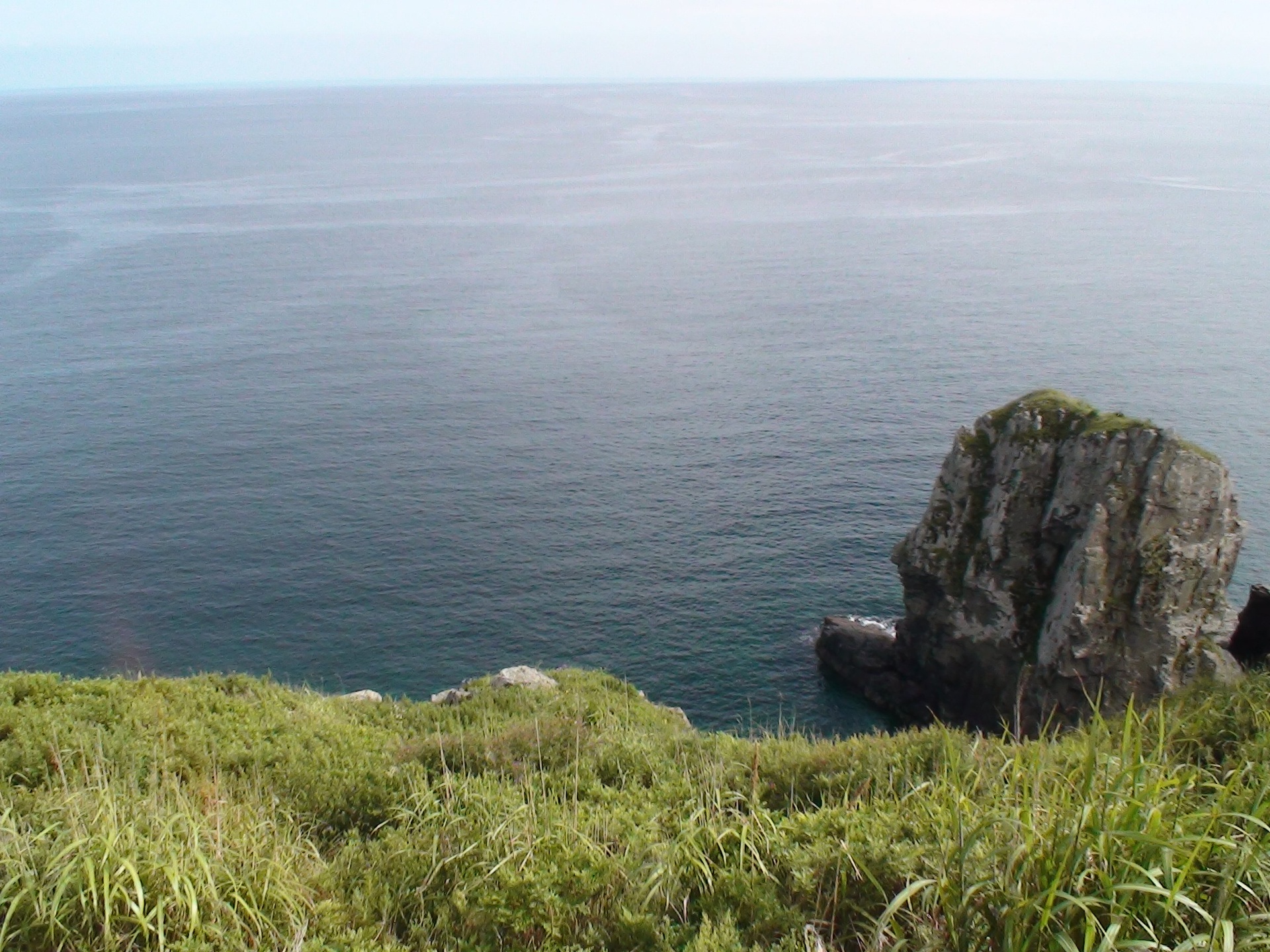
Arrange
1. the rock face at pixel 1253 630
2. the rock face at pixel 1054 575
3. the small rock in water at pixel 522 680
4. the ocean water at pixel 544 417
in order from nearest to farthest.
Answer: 1. the small rock in water at pixel 522 680
2. the rock face at pixel 1054 575
3. the rock face at pixel 1253 630
4. the ocean water at pixel 544 417

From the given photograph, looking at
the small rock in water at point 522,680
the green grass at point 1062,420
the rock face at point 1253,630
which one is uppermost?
the green grass at point 1062,420

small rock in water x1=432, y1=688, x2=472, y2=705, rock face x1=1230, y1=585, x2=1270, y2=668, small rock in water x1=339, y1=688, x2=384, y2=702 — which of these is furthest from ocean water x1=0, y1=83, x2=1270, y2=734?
small rock in water x1=432, y1=688, x2=472, y2=705

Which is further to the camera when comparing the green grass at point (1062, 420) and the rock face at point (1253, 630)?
the rock face at point (1253, 630)

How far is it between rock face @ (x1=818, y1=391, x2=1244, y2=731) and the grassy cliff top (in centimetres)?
8

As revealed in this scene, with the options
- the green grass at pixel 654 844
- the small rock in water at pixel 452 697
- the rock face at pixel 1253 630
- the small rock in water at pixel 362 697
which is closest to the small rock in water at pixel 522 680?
the small rock in water at pixel 452 697

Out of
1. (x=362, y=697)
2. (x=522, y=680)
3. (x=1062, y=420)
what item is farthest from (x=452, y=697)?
(x=1062, y=420)

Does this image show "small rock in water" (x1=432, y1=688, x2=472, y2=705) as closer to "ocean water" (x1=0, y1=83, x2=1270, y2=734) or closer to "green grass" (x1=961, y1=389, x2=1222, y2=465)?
"ocean water" (x1=0, y1=83, x2=1270, y2=734)

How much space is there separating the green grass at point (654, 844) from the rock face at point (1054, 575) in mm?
29495

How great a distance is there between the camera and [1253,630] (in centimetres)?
4947

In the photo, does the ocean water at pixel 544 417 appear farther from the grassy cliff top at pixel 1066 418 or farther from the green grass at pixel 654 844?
the green grass at pixel 654 844

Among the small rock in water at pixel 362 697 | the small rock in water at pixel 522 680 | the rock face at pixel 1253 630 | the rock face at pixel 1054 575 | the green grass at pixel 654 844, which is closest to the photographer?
the green grass at pixel 654 844

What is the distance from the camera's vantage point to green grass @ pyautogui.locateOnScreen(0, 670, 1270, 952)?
29.6ft

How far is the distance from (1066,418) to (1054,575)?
303 inches

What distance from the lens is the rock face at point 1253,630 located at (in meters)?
48.6
